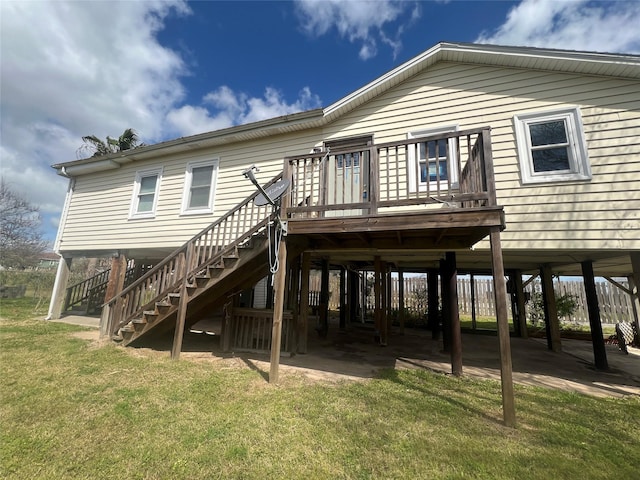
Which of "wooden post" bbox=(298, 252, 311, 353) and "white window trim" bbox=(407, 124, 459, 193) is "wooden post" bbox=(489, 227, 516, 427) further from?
"wooden post" bbox=(298, 252, 311, 353)

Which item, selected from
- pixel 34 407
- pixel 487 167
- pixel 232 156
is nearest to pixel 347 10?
pixel 232 156

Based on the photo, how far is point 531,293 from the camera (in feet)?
42.7

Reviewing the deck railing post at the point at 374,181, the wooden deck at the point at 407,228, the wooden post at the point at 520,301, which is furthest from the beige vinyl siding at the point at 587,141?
the wooden post at the point at 520,301

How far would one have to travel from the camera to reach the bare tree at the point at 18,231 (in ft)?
58.0

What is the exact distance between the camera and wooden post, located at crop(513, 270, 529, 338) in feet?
31.2

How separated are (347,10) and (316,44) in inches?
104

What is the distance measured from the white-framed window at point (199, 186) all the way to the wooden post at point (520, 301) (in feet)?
34.5

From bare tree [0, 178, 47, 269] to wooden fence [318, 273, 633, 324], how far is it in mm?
19408

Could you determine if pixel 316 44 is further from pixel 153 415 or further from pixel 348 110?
pixel 153 415

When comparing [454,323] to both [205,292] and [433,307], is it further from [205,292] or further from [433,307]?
[205,292]

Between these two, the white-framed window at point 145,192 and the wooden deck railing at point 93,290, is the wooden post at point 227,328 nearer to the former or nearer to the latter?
the white-framed window at point 145,192

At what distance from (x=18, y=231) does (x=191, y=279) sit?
21.3 metres

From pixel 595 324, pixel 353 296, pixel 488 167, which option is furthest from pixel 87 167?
pixel 595 324

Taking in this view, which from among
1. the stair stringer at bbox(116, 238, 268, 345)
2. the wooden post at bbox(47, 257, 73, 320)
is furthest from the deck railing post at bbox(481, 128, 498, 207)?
the wooden post at bbox(47, 257, 73, 320)
